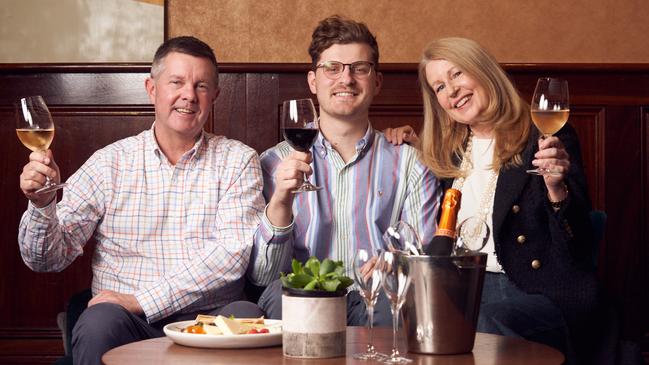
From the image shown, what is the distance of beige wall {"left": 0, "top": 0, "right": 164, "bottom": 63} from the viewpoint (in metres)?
3.81

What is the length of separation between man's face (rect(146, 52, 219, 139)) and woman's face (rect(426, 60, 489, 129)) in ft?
2.13

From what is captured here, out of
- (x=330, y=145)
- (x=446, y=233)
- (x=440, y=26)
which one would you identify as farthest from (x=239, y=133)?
(x=446, y=233)

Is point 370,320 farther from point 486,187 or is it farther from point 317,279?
point 486,187

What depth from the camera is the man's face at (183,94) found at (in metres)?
2.61

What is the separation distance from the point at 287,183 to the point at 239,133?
3.42 ft

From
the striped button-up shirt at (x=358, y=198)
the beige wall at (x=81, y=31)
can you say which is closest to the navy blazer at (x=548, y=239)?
the striped button-up shirt at (x=358, y=198)

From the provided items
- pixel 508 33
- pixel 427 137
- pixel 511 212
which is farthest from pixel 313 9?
pixel 511 212

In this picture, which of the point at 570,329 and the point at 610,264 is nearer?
the point at 570,329

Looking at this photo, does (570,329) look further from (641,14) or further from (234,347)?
(641,14)

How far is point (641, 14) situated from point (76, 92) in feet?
7.67

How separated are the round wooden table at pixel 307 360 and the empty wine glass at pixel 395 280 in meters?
0.04

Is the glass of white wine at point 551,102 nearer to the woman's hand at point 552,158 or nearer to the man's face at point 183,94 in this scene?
the woman's hand at point 552,158

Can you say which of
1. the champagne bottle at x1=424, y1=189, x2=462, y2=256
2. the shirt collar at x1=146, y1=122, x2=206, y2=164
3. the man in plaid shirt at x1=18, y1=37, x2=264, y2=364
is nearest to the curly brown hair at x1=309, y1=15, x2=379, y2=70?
the man in plaid shirt at x1=18, y1=37, x2=264, y2=364

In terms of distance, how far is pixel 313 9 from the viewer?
4.04 metres
